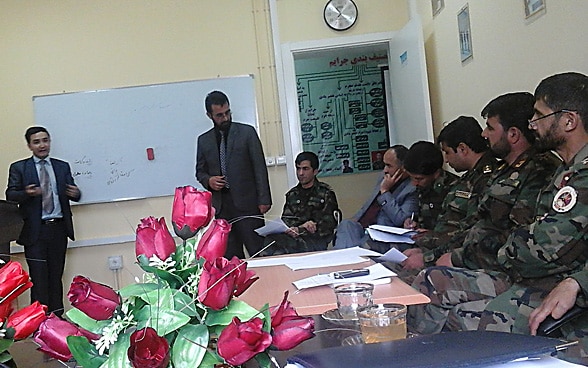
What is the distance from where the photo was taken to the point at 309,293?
1645 millimetres

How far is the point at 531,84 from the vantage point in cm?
313

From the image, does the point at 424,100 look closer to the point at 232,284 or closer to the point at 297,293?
the point at 297,293

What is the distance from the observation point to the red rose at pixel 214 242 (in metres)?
0.73

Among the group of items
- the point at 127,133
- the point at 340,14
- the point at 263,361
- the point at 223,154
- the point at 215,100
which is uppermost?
the point at 340,14

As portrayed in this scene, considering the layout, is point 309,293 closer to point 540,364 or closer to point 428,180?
point 540,364

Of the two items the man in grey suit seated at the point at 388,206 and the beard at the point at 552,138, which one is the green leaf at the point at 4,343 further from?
the man in grey suit seated at the point at 388,206

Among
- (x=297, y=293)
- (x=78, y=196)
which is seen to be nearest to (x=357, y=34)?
(x=78, y=196)

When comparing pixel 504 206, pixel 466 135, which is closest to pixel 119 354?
pixel 504 206

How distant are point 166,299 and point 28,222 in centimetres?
429

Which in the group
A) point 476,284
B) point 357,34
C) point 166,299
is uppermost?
point 357,34

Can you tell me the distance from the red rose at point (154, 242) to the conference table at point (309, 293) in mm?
569

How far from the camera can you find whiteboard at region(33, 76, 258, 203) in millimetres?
5156

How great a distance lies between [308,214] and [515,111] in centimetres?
213

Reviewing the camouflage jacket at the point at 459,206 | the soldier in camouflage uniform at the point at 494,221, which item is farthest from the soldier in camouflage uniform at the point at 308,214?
the soldier in camouflage uniform at the point at 494,221
